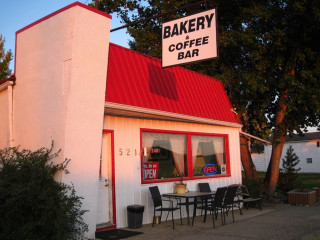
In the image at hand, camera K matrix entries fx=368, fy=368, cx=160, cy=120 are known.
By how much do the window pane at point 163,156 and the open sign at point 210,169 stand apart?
1.04 m

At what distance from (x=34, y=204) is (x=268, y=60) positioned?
12.5 metres

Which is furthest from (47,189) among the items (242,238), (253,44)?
(253,44)

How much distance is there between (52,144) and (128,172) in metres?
2.75

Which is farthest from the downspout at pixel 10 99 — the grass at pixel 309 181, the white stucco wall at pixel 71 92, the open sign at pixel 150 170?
the grass at pixel 309 181

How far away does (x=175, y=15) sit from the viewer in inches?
643

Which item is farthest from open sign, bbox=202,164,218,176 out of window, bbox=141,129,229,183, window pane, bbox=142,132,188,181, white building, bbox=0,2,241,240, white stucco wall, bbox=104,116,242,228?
white stucco wall, bbox=104,116,242,228

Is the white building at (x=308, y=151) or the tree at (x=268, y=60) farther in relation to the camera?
the white building at (x=308, y=151)

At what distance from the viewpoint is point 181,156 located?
11359mm

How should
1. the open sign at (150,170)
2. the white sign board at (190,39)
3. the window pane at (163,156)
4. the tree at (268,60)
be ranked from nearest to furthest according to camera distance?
the white sign board at (190,39)
the open sign at (150,170)
the window pane at (163,156)
the tree at (268,60)

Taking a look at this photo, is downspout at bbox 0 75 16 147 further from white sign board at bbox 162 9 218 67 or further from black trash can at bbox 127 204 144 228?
white sign board at bbox 162 9 218 67

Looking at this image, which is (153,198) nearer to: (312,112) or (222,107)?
(222,107)

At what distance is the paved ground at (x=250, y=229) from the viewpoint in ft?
26.4

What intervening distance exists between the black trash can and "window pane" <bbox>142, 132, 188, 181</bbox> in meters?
1.15

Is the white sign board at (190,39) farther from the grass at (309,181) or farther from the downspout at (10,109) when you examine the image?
the grass at (309,181)
